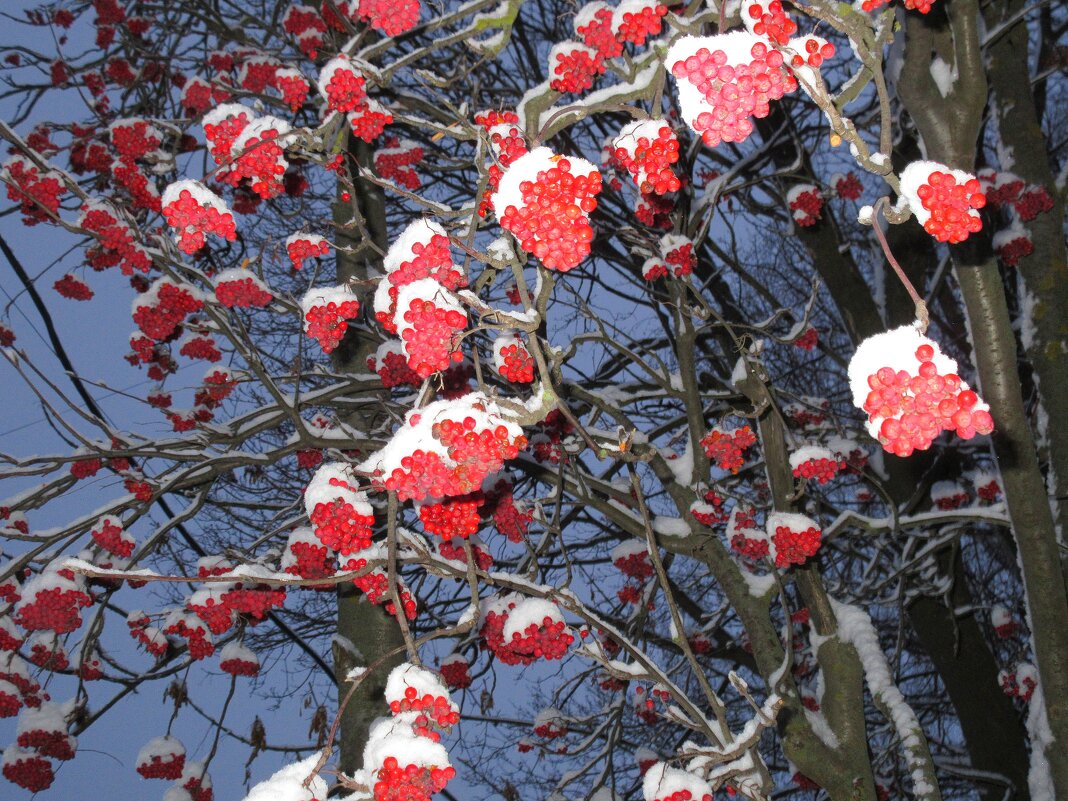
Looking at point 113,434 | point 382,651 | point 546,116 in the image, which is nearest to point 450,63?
point 113,434

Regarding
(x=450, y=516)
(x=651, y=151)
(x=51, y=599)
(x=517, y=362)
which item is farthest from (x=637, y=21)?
(x=51, y=599)

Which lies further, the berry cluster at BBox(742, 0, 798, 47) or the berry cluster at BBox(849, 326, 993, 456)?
the berry cluster at BBox(742, 0, 798, 47)

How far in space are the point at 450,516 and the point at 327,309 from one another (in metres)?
1.41

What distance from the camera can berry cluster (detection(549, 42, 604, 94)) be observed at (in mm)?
2771

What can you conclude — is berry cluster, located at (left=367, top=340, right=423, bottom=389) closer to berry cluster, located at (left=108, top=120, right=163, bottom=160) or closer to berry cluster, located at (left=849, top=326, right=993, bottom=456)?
berry cluster, located at (left=108, top=120, right=163, bottom=160)

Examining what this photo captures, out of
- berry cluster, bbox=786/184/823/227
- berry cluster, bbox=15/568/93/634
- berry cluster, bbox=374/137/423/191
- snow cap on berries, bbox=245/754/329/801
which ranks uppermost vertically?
berry cluster, bbox=374/137/423/191

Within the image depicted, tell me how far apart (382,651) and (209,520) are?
6241 millimetres

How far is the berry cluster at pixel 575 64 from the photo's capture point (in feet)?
9.09

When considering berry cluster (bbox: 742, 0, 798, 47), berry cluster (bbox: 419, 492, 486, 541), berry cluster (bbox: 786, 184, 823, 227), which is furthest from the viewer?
berry cluster (bbox: 786, 184, 823, 227)

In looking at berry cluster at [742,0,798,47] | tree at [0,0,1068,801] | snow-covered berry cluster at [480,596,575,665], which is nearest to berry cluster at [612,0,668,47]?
tree at [0,0,1068,801]

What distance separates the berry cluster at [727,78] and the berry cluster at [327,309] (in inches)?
84.8

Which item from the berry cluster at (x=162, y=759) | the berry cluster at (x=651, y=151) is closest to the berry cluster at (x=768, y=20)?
the berry cluster at (x=651, y=151)

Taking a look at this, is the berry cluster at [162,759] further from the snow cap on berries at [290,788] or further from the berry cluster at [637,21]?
the berry cluster at [637,21]

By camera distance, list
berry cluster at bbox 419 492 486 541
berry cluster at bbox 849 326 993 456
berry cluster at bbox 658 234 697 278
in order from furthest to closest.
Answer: berry cluster at bbox 658 234 697 278 → berry cluster at bbox 419 492 486 541 → berry cluster at bbox 849 326 993 456
